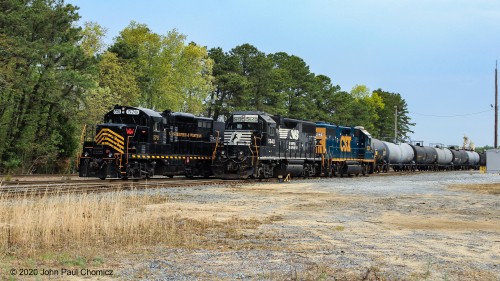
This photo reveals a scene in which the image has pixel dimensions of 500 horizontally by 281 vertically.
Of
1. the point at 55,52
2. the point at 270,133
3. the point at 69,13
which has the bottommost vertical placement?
the point at 270,133

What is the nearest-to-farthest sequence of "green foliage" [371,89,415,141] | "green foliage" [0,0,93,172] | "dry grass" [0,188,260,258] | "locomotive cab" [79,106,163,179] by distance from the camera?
"dry grass" [0,188,260,258]
"locomotive cab" [79,106,163,179]
"green foliage" [0,0,93,172]
"green foliage" [371,89,415,141]

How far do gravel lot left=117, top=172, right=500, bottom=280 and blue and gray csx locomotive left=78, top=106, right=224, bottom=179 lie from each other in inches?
308

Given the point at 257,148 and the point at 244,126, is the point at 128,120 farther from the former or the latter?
the point at 257,148

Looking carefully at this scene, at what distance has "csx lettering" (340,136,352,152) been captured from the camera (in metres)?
44.2

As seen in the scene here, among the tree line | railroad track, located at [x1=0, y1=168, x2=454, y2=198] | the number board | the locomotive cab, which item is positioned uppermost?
the tree line

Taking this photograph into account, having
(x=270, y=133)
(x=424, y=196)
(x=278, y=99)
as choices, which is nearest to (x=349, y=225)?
(x=424, y=196)

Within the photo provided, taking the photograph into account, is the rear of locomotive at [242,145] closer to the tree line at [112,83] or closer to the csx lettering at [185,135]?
the csx lettering at [185,135]

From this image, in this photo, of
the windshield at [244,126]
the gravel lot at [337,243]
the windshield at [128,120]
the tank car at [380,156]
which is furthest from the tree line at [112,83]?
the gravel lot at [337,243]

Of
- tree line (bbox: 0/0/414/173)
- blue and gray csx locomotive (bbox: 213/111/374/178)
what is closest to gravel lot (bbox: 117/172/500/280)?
blue and gray csx locomotive (bbox: 213/111/374/178)

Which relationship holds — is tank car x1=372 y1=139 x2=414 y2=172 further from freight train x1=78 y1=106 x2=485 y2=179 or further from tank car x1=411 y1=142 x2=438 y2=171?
freight train x1=78 y1=106 x2=485 y2=179

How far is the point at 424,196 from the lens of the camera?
24688 millimetres

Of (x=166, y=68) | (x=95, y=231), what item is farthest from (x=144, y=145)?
(x=166, y=68)

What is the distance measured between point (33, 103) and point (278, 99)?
3876 cm

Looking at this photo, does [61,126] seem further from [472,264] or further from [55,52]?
[472,264]
